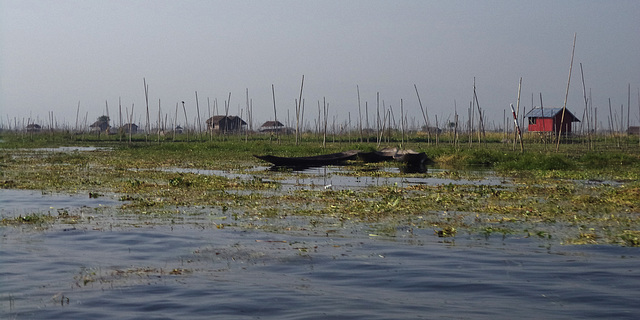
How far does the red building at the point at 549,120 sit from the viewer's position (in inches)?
1613

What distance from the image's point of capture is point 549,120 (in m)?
41.3

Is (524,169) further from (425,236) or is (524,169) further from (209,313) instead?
(209,313)

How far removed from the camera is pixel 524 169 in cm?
1783

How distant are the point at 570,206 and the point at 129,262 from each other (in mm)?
6748

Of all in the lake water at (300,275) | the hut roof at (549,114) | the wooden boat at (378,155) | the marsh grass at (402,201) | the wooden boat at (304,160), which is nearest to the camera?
the lake water at (300,275)

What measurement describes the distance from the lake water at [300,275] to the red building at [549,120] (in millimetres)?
35982

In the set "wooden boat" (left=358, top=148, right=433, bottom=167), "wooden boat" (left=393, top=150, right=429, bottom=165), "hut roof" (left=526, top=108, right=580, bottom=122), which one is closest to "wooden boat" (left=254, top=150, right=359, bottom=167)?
"wooden boat" (left=358, top=148, right=433, bottom=167)

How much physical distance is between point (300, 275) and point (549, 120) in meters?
38.9

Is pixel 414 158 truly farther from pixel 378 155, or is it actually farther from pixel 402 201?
pixel 402 201

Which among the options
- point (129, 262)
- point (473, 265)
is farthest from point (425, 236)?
point (129, 262)

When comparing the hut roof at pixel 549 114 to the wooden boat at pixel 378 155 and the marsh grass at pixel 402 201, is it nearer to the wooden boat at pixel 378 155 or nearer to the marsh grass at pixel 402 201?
the wooden boat at pixel 378 155

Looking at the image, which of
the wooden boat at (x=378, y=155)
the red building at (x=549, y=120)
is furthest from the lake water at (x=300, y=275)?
the red building at (x=549, y=120)

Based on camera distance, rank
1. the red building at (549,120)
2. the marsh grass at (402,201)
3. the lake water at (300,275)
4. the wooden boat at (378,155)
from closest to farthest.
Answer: the lake water at (300,275) → the marsh grass at (402,201) → the wooden boat at (378,155) → the red building at (549,120)

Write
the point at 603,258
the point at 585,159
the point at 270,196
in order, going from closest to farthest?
1. the point at 603,258
2. the point at 270,196
3. the point at 585,159
